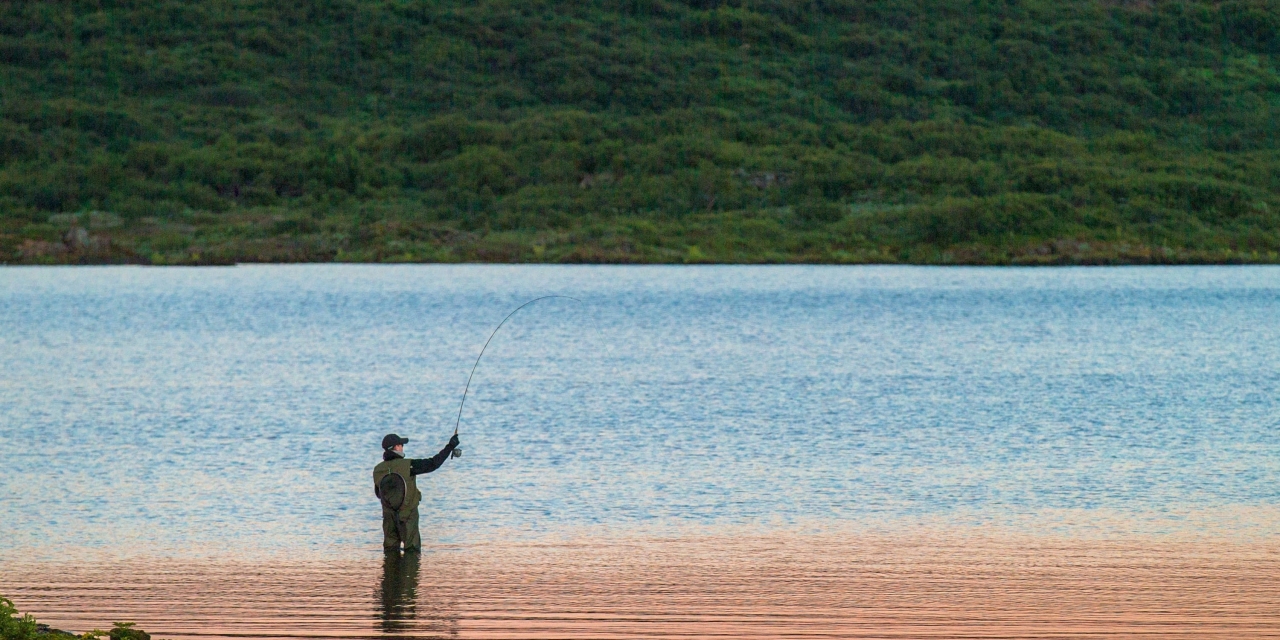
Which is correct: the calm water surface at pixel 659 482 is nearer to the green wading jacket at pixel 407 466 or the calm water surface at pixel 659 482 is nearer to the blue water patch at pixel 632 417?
the blue water patch at pixel 632 417

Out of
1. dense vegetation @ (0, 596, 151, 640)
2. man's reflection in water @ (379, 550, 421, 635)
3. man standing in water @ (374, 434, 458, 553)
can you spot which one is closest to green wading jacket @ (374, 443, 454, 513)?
man standing in water @ (374, 434, 458, 553)

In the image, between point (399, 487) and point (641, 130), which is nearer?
point (399, 487)

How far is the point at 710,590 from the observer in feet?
45.9

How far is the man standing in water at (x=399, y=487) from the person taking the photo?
1473 centimetres

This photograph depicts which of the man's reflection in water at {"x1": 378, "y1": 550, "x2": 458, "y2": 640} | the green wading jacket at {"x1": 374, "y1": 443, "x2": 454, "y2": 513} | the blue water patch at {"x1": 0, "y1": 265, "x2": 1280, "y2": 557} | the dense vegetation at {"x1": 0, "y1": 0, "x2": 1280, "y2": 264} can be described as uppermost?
the dense vegetation at {"x1": 0, "y1": 0, "x2": 1280, "y2": 264}

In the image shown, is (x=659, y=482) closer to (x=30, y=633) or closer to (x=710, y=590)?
(x=710, y=590)

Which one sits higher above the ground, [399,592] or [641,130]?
[641,130]

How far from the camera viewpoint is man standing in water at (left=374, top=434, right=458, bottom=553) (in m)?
14.7

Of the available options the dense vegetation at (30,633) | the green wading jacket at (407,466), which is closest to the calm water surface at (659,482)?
the green wading jacket at (407,466)

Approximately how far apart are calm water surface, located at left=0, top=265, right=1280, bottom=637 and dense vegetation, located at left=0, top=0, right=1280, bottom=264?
52206 mm

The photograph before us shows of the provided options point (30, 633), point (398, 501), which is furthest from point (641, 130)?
point (30, 633)

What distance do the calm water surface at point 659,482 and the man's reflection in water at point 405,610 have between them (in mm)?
49

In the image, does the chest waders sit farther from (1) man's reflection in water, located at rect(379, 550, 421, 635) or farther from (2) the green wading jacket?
(1) man's reflection in water, located at rect(379, 550, 421, 635)

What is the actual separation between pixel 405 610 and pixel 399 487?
172 cm
